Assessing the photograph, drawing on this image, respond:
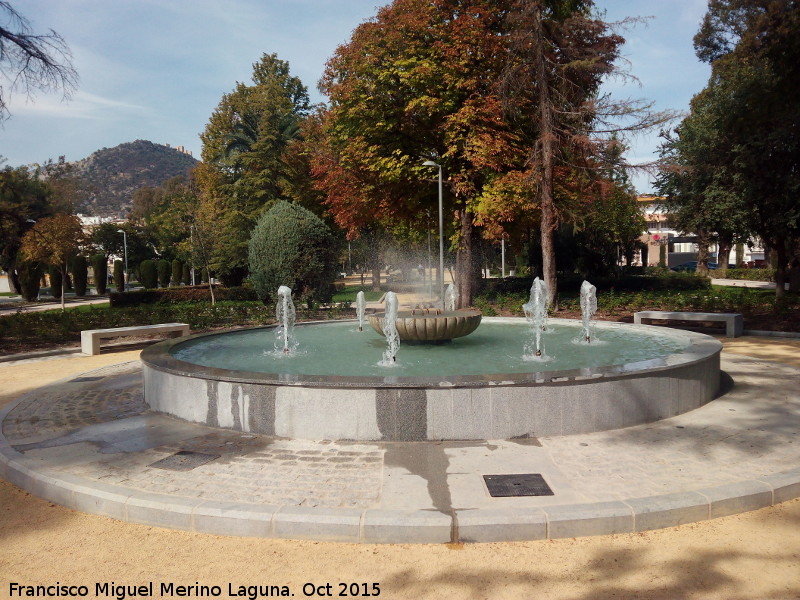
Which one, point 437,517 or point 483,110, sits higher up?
point 483,110

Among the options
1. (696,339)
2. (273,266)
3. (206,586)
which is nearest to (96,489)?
(206,586)

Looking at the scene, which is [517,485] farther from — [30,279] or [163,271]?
[163,271]

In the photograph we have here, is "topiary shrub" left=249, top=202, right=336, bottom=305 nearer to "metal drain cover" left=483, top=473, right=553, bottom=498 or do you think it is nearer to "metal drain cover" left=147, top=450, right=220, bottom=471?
"metal drain cover" left=147, top=450, right=220, bottom=471

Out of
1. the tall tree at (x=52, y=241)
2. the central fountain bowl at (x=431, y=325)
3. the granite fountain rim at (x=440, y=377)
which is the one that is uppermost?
the tall tree at (x=52, y=241)

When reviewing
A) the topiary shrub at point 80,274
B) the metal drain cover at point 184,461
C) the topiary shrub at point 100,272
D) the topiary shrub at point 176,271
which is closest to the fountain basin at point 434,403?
the metal drain cover at point 184,461

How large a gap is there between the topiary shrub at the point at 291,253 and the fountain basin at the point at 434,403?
14551mm

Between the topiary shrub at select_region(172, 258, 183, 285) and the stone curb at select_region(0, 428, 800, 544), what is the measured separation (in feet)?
188

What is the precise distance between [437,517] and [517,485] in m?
0.98

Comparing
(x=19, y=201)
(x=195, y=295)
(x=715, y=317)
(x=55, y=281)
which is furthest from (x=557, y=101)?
(x=19, y=201)

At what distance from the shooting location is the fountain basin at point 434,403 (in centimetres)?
612

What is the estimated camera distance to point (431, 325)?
32.3 feet

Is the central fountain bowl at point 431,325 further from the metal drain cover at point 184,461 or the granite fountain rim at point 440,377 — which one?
the metal drain cover at point 184,461

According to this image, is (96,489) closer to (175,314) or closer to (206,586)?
(206,586)

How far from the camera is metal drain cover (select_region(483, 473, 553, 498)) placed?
185 inches
